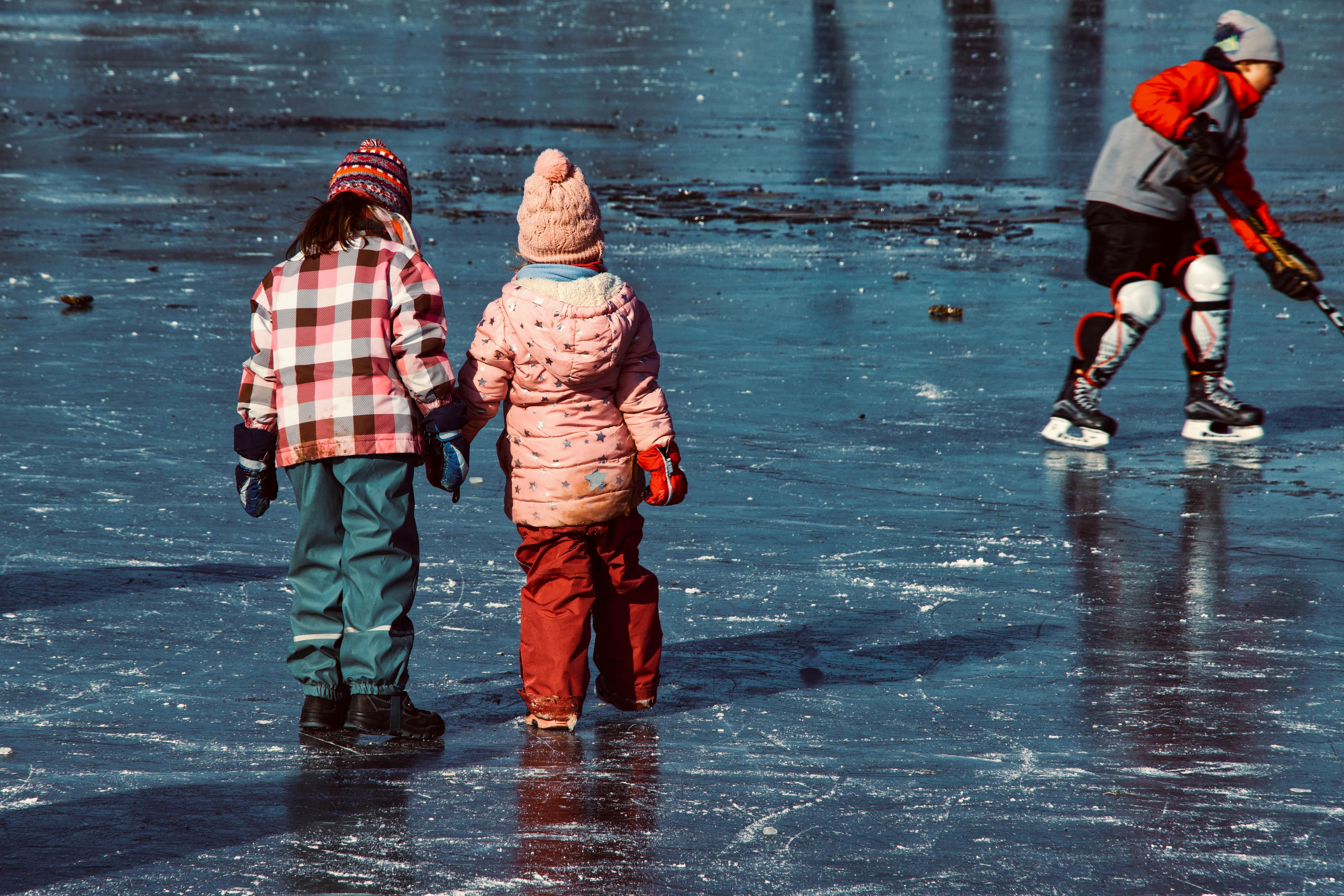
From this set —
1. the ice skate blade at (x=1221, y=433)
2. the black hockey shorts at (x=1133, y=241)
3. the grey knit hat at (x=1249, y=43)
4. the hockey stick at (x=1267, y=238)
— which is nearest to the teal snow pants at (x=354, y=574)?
the black hockey shorts at (x=1133, y=241)

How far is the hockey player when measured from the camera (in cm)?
688

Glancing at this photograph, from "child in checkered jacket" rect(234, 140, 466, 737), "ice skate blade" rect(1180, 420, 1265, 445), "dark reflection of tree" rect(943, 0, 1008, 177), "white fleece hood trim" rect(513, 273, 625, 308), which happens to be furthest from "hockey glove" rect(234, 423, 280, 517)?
"dark reflection of tree" rect(943, 0, 1008, 177)

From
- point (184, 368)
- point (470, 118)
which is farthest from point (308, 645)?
point (470, 118)

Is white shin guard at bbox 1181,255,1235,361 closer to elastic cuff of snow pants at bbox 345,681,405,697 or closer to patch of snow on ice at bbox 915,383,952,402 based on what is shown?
patch of snow on ice at bbox 915,383,952,402

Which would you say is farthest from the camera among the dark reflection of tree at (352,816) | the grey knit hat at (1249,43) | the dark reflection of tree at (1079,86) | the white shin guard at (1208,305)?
the dark reflection of tree at (1079,86)

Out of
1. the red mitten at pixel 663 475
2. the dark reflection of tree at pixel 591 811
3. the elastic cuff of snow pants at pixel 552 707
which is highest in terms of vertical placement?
the red mitten at pixel 663 475

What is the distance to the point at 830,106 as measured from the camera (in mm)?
21031

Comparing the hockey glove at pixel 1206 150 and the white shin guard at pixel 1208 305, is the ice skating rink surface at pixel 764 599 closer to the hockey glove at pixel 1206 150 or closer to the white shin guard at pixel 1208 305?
the white shin guard at pixel 1208 305

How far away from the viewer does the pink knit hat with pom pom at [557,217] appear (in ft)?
13.3

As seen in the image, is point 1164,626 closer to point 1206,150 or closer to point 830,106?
point 1206,150

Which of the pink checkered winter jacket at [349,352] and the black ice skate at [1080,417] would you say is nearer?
the pink checkered winter jacket at [349,352]

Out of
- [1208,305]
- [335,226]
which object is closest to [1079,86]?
[1208,305]

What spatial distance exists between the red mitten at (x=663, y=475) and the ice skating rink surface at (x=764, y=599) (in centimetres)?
60

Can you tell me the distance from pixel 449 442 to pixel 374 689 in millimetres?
642
